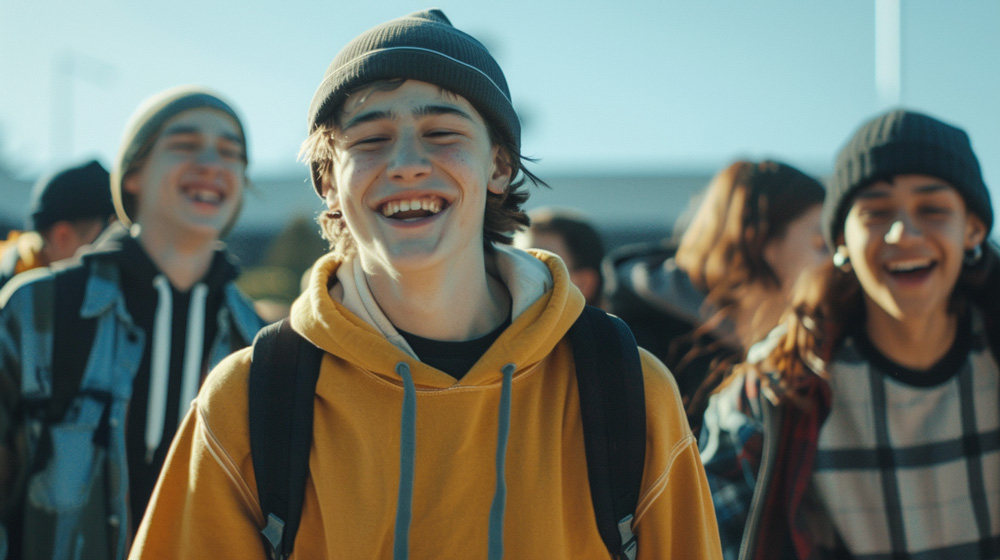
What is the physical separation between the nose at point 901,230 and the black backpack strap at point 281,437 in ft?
6.35

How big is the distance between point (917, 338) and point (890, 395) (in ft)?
0.73

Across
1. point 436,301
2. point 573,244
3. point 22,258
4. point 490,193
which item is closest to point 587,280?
point 573,244

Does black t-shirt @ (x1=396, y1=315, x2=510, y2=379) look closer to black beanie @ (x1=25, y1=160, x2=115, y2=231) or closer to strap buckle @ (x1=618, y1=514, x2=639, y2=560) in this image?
strap buckle @ (x1=618, y1=514, x2=639, y2=560)

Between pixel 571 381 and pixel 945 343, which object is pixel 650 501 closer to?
pixel 571 381

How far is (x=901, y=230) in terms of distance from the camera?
2672 millimetres

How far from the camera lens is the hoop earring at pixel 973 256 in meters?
2.82

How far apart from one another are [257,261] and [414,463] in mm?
23387

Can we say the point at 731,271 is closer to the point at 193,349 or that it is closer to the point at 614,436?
the point at 614,436

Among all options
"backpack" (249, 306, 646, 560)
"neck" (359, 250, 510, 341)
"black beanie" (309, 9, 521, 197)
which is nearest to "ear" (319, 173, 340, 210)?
"black beanie" (309, 9, 521, 197)

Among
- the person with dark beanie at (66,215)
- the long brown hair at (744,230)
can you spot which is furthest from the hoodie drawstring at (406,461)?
the person with dark beanie at (66,215)

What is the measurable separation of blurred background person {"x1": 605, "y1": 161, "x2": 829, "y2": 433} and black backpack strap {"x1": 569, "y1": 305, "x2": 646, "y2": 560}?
6.46 ft

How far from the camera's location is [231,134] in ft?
11.2

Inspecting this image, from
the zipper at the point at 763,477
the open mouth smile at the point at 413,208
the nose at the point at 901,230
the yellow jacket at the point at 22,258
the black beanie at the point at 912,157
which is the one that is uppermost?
the black beanie at the point at 912,157

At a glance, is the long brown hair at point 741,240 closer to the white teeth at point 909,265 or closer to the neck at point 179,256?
the white teeth at point 909,265
